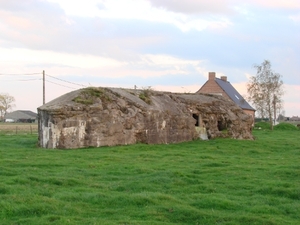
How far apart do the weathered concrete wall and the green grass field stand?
13.8 feet

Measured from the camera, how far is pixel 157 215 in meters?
10.4

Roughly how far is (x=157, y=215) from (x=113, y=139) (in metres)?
16.6

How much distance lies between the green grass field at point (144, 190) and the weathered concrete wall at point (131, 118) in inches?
166

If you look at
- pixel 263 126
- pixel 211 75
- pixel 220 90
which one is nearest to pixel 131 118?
pixel 263 126

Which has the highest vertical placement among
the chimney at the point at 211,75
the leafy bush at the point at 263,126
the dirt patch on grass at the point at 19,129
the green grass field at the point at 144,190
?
the chimney at the point at 211,75

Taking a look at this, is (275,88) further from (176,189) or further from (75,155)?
(176,189)

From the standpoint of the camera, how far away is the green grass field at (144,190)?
10.3 metres

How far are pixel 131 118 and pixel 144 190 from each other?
14673 mm

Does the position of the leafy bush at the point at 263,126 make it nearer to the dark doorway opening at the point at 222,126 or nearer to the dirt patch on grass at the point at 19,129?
the dirt patch on grass at the point at 19,129

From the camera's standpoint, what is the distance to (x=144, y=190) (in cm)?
1323

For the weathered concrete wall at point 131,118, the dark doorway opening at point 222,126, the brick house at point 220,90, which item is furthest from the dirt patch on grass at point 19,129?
the brick house at point 220,90

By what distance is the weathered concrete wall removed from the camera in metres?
25.3

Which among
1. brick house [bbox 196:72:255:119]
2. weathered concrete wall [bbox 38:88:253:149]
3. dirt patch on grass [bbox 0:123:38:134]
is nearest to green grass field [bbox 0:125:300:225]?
weathered concrete wall [bbox 38:88:253:149]

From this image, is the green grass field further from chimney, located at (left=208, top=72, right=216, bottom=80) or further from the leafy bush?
chimney, located at (left=208, top=72, right=216, bottom=80)
